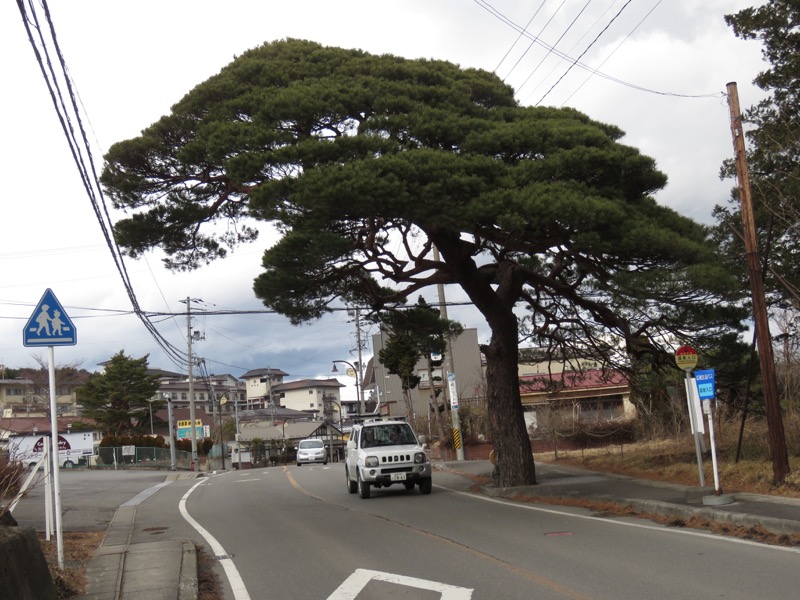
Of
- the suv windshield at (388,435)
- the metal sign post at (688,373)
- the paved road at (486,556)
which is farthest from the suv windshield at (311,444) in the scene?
the metal sign post at (688,373)

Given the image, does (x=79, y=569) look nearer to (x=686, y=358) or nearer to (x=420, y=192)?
(x=420, y=192)

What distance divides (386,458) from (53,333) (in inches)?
397

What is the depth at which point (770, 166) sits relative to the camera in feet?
55.1

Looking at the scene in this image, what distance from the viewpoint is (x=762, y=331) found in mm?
13625

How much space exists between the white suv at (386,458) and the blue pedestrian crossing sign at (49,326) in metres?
9.67

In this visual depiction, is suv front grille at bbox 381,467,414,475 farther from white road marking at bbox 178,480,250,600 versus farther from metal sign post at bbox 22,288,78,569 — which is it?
metal sign post at bbox 22,288,78,569

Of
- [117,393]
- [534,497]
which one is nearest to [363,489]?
[534,497]

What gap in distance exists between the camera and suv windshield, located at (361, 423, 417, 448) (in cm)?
1927

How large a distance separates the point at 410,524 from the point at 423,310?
8457 millimetres

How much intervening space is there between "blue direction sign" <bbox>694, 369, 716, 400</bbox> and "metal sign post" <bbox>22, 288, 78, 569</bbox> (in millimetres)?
9680

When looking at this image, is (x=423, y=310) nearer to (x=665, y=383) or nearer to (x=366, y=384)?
(x=665, y=383)

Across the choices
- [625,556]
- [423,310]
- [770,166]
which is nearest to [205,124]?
[423,310]

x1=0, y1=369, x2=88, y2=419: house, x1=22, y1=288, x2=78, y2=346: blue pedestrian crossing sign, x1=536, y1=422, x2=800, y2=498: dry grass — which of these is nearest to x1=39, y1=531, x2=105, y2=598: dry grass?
x1=22, y1=288, x2=78, y2=346: blue pedestrian crossing sign

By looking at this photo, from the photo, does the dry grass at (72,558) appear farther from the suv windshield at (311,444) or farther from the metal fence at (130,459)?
the metal fence at (130,459)
